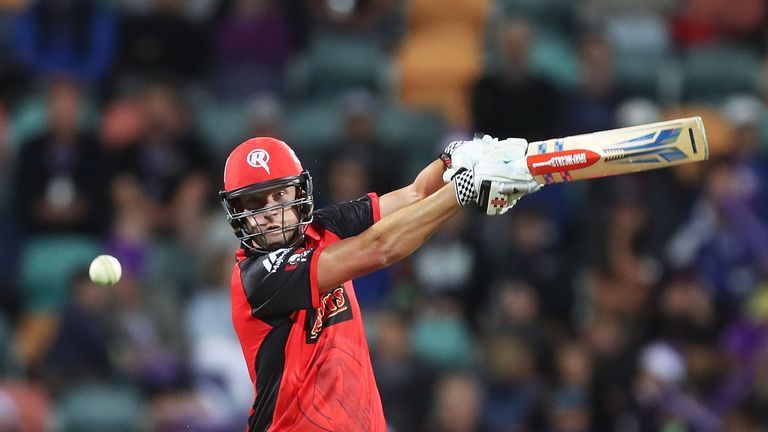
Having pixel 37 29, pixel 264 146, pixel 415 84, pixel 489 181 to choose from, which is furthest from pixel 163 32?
pixel 489 181

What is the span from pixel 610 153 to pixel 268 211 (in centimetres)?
165

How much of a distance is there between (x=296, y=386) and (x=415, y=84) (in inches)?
279

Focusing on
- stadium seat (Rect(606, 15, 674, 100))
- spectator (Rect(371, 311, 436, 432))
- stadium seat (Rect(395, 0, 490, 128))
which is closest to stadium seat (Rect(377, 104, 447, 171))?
stadium seat (Rect(395, 0, 490, 128))

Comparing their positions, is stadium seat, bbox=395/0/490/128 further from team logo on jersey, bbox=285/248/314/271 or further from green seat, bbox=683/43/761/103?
team logo on jersey, bbox=285/248/314/271

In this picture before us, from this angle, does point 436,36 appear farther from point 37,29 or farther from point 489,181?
point 489,181

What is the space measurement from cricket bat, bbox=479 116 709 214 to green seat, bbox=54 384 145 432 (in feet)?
18.5

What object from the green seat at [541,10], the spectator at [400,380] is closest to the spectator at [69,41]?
the green seat at [541,10]

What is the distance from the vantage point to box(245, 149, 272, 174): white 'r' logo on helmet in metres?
6.61

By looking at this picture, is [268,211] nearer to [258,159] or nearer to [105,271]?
[258,159]

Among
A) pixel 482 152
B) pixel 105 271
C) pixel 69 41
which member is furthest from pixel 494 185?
pixel 69 41

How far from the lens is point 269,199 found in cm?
659

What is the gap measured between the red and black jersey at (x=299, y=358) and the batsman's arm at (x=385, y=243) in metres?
0.18

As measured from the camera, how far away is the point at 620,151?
5.94 meters

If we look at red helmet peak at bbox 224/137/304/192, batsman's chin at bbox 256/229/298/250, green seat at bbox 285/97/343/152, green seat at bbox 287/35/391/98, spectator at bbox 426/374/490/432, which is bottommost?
spectator at bbox 426/374/490/432
